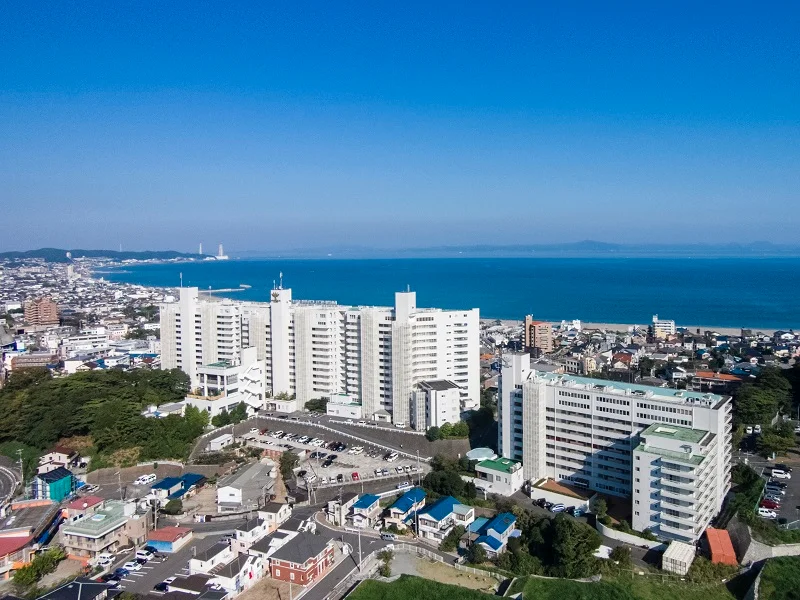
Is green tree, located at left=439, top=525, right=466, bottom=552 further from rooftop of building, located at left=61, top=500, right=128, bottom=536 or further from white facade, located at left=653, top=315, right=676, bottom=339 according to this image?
white facade, located at left=653, top=315, right=676, bottom=339

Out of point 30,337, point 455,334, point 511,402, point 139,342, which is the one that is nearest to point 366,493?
point 511,402

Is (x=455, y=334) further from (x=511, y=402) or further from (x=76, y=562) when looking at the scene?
(x=76, y=562)

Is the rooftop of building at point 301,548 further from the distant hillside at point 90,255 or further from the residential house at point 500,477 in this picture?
the distant hillside at point 90,255

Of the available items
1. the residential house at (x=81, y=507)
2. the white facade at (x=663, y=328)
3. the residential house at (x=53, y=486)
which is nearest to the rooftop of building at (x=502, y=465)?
the residential house at (x=81, y=507)

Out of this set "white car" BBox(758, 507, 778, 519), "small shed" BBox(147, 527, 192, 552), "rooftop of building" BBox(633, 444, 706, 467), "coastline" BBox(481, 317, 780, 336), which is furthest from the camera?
"coastline" BBox(481, 317, 780, 336)

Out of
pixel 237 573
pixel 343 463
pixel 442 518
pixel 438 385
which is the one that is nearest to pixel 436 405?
pixel 438 385

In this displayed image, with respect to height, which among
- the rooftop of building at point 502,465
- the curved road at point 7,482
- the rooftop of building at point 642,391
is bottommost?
the curved road at point 7,482

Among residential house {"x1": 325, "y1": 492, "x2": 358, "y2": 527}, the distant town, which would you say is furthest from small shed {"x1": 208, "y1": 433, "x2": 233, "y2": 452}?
residential house {"x1": 325, "y1": 492, "x2": 358, "y2": 527}
